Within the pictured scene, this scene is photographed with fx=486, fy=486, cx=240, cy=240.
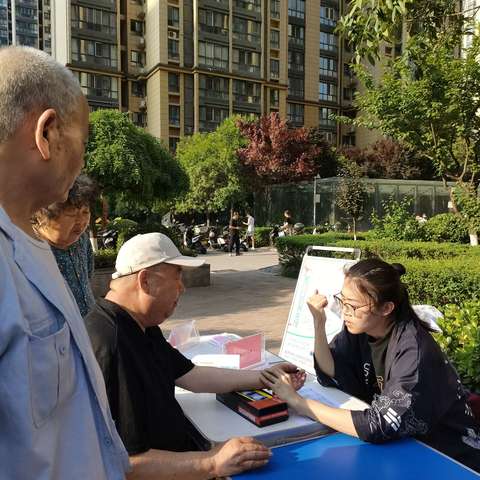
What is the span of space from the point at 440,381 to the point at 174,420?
1.12 metres

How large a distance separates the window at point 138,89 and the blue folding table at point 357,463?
46703 millimetres

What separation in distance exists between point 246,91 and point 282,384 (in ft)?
150

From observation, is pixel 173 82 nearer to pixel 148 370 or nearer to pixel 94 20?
pixel 94 20

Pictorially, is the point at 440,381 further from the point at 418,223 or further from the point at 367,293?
the point at 418,223

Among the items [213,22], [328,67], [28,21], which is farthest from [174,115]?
[28,21]

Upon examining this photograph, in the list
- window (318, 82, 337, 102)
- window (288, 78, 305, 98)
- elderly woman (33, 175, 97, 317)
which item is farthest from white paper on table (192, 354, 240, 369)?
window (318, 82, 337, 102)

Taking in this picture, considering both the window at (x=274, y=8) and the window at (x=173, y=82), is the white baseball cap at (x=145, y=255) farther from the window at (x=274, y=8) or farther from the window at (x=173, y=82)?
the window at (x=274, y=8)

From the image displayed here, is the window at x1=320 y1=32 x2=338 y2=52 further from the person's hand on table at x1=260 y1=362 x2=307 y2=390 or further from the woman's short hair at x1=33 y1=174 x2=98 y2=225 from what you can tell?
the person's hand on table at x1=260 y1=362 x2=307 y2=390

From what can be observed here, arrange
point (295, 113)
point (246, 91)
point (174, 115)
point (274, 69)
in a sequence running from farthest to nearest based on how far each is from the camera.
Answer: point (295, 113) → point (274, 69) → point (246, 91) → point (174, 115)

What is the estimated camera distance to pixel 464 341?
10.4 feet

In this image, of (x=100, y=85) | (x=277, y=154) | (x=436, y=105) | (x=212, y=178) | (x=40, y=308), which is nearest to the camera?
(x=40, y=308)

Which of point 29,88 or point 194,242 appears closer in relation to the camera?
point 29,88

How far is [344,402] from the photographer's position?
2330 millimetres

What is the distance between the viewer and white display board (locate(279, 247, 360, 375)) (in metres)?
3.17
